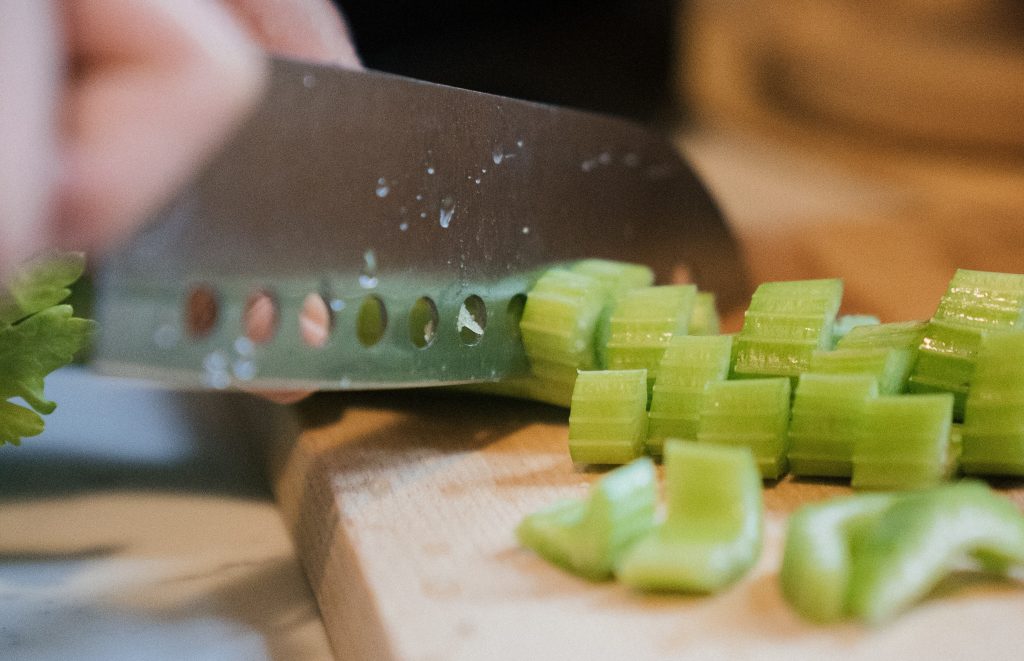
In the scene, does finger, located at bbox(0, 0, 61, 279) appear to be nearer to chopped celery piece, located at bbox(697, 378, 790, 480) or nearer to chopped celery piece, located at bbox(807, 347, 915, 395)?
chopped celery piece, located at bbox(697, 378, 790, 480)

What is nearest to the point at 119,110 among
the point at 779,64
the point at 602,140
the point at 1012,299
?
the point at 602,140

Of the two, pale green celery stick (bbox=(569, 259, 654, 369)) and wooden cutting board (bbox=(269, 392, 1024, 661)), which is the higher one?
pale green celery stick (bbox=(569, 259, 654, 369))

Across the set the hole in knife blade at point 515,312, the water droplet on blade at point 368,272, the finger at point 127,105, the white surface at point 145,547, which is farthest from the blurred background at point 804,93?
the finger at point 127,105

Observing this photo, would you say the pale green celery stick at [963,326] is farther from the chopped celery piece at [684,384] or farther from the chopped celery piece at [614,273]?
the chopped celery piece at [614,273]

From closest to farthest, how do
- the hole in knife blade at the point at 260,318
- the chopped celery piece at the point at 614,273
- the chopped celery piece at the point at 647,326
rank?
the hole in knife blade at the point at 260,318, the chopped celery piece at the point at 647,326, the chopped celery piece at the point at 614,273

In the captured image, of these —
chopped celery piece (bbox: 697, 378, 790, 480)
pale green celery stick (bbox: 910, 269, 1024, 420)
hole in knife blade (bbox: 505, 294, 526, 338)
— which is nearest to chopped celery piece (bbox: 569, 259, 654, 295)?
hole in knife blade (bbox: 505, 294, 526, 338)
